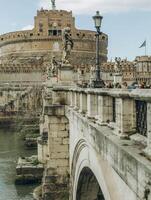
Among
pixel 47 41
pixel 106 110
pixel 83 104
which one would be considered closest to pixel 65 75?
pixel 83 104

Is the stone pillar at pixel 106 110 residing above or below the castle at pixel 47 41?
below

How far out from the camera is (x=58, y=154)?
17891 millimetres

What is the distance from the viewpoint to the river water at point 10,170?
22641 millimetres

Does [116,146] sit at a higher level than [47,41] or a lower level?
lower

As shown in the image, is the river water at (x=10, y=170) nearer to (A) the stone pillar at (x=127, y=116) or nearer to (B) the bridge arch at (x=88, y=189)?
(B) the bridge arch at (x=88, y=189)

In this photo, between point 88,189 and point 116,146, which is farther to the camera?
point 88,189

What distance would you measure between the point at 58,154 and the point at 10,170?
1116 centimetres

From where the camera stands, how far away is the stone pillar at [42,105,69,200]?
1780cm

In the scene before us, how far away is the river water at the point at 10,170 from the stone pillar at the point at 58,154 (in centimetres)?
418

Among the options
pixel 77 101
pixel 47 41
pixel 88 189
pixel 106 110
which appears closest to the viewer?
pixel 106 110

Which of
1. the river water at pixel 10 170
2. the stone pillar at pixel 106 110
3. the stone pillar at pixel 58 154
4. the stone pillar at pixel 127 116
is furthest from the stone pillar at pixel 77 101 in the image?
the river water at pixel 10 170

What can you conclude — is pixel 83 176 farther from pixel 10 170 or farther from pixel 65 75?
pixel 10 170

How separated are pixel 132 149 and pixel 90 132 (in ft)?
11.5

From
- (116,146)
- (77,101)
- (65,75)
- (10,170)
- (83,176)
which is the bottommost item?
(10,170)
